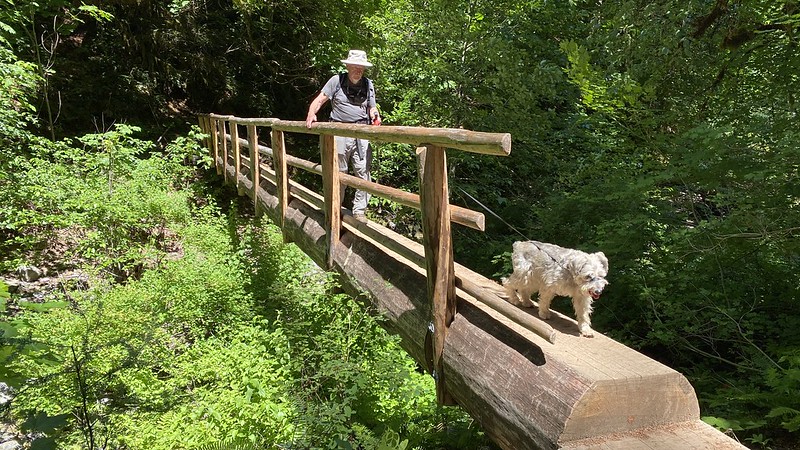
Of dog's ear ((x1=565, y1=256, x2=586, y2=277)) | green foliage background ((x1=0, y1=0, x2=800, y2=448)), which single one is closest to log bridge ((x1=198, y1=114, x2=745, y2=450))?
dog's ear ((x1=565, y1=256, x2=586, y2=277))

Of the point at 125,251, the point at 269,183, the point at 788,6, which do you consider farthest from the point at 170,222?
the point at 788,6

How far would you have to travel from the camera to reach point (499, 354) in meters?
2.37

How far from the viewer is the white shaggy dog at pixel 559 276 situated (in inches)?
101

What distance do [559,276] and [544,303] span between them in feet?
0.64

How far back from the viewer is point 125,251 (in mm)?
8398

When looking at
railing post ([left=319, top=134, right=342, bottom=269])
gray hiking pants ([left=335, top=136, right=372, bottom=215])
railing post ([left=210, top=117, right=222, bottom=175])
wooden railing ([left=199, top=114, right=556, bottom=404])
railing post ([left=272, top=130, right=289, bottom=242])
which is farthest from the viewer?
railing post ([left=210, top=117, right=222, bottom=175])

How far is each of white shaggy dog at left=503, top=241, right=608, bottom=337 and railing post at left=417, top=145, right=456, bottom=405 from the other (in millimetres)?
445

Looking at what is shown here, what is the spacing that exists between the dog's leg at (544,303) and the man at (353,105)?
10.1 ft

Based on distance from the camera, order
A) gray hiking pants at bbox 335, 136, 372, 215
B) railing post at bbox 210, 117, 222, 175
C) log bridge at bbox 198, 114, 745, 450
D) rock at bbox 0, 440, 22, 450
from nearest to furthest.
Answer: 1. log bridge at bbox 198, 114, 745, 450
2. rock at bbox 0, 440, 22, 450
3. gray hiking pants at bbox 335, 136, 372, 215
4. railing post at bbox 210, 117, 222, 175

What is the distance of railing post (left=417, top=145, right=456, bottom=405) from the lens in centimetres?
264

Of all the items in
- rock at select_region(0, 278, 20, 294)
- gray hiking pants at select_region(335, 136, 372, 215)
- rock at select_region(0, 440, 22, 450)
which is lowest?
rock at select_region(0, 440, 22, 450)

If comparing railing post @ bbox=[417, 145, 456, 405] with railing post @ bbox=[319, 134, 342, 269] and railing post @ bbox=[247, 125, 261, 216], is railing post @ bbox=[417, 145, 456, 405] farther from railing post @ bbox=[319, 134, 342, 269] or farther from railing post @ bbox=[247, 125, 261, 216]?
railing post @ bbox=[247, 125, 261, 216]

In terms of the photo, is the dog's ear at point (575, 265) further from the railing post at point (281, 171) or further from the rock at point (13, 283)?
the rock at point (13, 283)

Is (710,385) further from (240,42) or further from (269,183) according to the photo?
(240,42)
